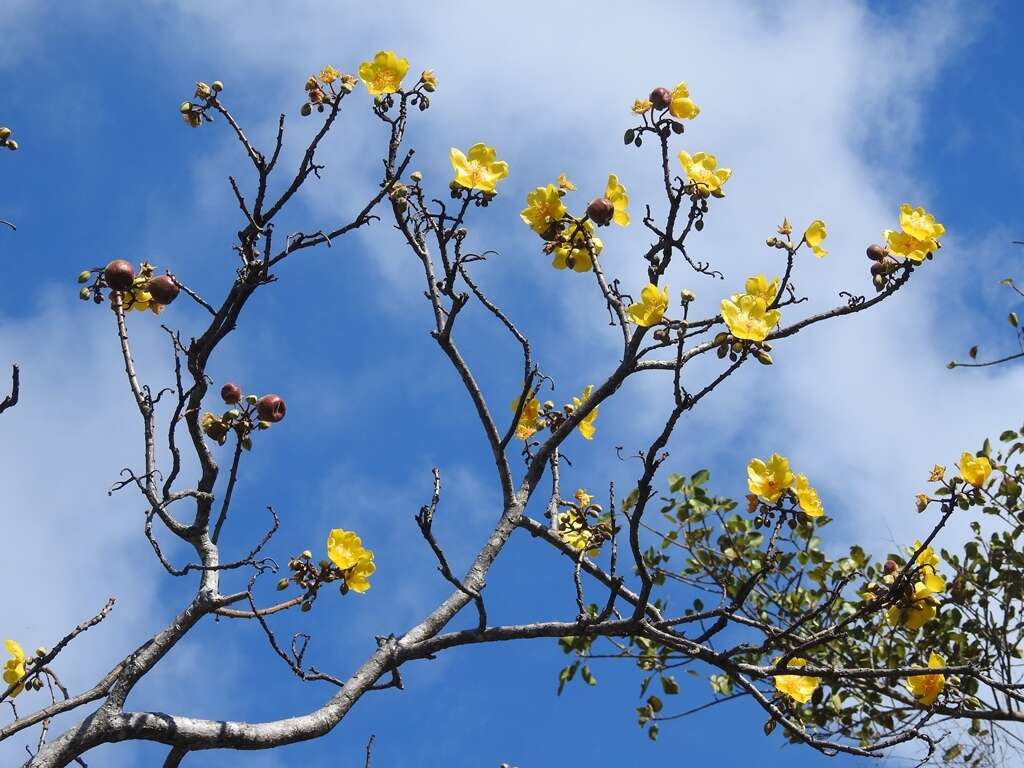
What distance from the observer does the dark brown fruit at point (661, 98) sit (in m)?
2.94

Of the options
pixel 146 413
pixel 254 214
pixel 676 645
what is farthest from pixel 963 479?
pixel 146 413

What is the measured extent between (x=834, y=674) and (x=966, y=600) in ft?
7.32

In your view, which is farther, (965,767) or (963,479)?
(965,767)

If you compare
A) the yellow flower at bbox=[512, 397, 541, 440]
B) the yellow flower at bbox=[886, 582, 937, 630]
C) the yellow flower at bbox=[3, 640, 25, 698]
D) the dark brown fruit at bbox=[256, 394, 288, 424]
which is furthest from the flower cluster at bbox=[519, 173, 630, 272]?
the yellow flower at bbox=[3, 640, 25, 698]

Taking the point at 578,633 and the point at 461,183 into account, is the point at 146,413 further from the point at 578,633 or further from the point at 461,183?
the point at 578,633

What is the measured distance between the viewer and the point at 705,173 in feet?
9.37

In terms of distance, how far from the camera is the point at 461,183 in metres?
2.78

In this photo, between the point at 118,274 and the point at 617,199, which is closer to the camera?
the point at 118,274

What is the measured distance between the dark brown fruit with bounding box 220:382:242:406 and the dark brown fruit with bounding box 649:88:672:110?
141 centimetres

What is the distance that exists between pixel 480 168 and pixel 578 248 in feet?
1.22

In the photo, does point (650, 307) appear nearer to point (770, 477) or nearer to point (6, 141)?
point (770, 477)

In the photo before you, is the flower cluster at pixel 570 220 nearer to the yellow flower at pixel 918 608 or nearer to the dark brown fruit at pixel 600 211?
the dark brown fruit at pixel 600 211

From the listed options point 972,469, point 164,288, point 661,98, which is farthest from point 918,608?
point 164,288

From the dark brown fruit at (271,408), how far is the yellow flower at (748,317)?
3.60 feet
